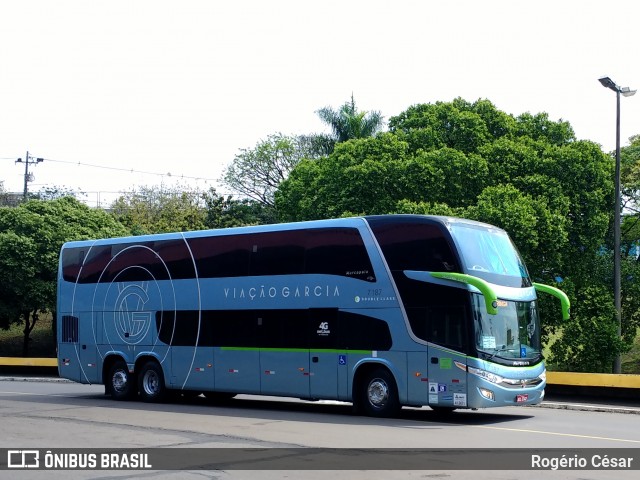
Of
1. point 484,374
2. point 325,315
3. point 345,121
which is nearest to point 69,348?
point 325,315

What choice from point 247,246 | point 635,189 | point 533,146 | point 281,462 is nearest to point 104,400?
point 247,246

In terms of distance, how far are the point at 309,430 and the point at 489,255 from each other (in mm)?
5183

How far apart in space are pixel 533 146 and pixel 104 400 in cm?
2272

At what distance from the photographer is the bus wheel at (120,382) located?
79.0 feet

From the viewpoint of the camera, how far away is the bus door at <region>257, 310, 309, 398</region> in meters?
20.3

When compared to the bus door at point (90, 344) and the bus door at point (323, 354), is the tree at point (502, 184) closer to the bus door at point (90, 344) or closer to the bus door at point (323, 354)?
the bus door at point (90, 344)

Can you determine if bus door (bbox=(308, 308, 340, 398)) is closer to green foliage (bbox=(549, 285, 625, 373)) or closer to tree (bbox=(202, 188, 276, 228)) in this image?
green foliage (bbox=(549, 285, 625, 373))

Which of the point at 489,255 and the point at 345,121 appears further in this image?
the point at 345,121

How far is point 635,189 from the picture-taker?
148ft

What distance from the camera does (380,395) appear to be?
62.4 ft

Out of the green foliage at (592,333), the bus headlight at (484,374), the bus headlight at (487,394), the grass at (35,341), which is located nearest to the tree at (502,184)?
the green foliage at (592,333)

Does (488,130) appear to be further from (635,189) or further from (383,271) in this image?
(383,271)

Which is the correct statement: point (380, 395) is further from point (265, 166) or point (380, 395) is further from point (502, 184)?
point (265, 166)

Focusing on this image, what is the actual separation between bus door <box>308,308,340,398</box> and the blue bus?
27mm
